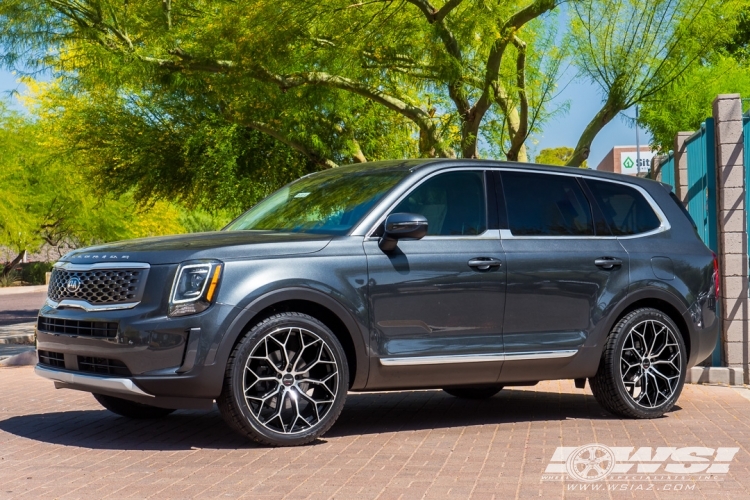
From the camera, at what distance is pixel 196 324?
23.3 feet

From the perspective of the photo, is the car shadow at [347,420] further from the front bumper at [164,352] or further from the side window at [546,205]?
the side window at [546,205]

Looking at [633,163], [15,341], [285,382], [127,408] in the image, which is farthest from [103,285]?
[633,163]

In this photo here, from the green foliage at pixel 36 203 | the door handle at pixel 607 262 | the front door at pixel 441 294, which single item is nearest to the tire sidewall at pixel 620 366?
A: the door handle at pixel 607 262

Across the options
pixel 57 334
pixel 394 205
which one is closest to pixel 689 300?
pixel 394 205

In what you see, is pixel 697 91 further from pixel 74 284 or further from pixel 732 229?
pixel 74 284

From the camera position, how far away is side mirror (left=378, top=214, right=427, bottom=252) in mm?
7680

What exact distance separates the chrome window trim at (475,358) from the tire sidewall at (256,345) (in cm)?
36

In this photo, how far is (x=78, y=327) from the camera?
754 centimetres

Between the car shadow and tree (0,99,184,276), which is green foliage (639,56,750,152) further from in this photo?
tree (0,99,184,276)

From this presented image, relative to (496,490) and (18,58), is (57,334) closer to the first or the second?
(496,490)

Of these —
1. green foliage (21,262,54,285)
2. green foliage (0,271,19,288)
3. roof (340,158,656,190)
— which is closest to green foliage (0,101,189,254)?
green foliage (0,271,19,288)

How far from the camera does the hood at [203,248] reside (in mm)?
7262

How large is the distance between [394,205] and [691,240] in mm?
3002

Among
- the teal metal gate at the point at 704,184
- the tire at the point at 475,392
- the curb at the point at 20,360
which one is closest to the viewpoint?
the tire at the point at 475,392
